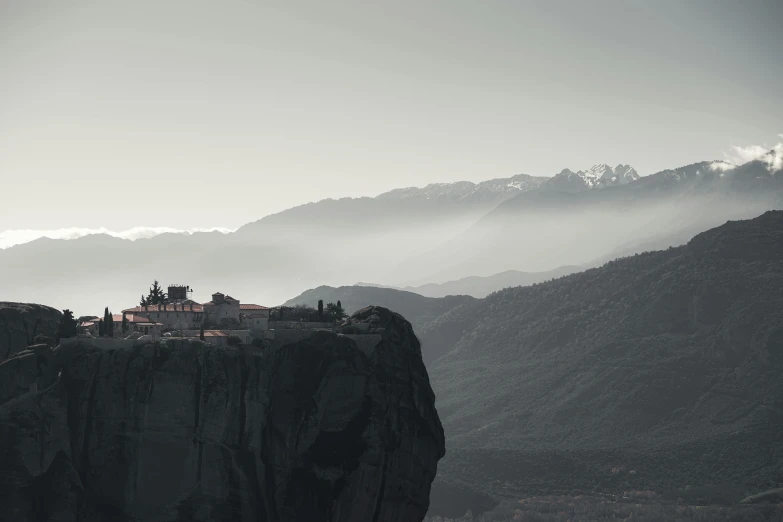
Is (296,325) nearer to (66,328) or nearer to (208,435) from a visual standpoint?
(208,435)

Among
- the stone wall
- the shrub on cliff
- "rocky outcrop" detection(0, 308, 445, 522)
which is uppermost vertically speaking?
the shrub on cliff

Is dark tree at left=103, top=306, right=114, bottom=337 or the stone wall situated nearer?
the stone wall

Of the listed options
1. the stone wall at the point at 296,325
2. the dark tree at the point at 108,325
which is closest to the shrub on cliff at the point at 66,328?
the dark tree at the point at 108,325

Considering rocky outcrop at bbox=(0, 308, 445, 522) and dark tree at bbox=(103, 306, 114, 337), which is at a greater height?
dark tree at bbox=(103, 306, 114, 337)

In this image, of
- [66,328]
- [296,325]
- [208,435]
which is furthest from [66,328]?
[296,325]

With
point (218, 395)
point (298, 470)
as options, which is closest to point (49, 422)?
point (218, 395)

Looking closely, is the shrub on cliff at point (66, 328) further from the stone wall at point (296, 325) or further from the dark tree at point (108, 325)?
the stone wall at point (296, 325)

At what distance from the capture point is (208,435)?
6629 inches

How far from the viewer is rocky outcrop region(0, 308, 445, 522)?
545ft

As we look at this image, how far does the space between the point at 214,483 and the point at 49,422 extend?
2222cm

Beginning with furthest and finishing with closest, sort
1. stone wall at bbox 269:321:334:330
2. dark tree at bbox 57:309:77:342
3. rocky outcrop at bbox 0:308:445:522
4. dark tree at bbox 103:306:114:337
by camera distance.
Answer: dark tree at bbox 103:306:114:337, stone wall at bbox 269:321:334:330, dark tree at bbox 57:309:77:342, rocky outcrop at bbox 0:308:445:522

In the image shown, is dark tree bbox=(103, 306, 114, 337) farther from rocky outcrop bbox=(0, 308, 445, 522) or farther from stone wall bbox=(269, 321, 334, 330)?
stone wall bbox=(269, 321, 334, 330)

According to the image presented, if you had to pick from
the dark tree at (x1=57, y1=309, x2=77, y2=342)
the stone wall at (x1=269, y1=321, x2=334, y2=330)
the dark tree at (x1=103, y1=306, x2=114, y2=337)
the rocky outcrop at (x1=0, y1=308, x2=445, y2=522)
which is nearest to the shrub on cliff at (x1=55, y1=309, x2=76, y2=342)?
the dark tree at (x1=57, y1=309, x2=77, y2=342)

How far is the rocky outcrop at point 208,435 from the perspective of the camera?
166125mm
